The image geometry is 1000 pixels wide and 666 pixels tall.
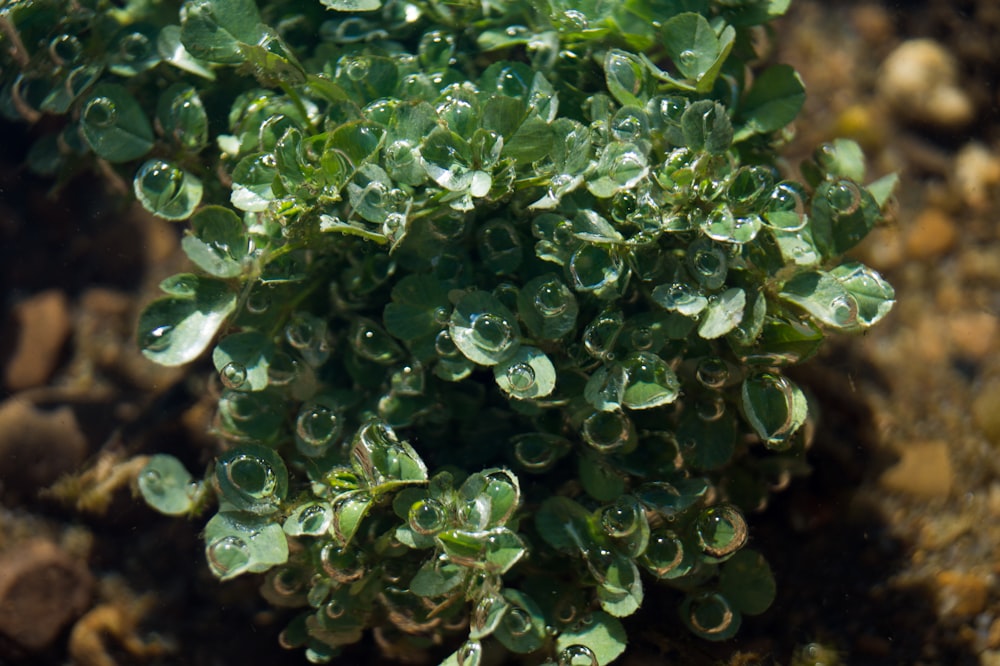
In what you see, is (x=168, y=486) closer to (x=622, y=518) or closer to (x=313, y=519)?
(x=313, y=519)

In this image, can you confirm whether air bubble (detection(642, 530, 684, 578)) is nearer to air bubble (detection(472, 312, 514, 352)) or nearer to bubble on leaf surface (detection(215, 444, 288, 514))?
air bubble (detection(472, 312, 514, 352))

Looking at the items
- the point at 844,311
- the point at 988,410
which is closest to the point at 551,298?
the point at 844,311

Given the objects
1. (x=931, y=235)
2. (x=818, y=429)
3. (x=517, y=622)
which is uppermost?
(x=517, y=622)

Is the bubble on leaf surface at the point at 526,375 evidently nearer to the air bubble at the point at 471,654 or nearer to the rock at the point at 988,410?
the air bubble at the point at 471,654

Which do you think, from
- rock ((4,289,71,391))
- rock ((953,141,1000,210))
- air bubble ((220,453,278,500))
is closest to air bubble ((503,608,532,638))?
air bubble ((220,453,278,500))

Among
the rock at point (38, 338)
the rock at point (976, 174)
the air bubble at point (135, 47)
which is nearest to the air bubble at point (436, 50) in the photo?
the air bubble at point (135, 47)

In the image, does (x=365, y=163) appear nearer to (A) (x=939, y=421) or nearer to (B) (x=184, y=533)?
(B) (x=184, y=533)
